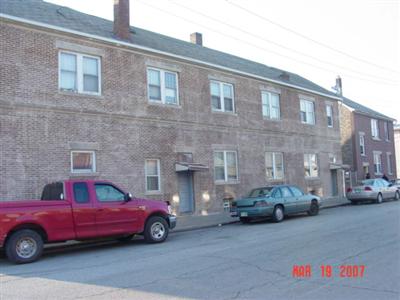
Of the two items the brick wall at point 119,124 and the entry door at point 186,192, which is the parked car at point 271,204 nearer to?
the entry door at point 186,192

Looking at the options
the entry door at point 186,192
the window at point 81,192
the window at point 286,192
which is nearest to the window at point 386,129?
the window at point 286,192

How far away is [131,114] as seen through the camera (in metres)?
17.5

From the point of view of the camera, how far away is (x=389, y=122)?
138ft

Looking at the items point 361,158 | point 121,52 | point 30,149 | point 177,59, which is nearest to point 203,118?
point 177,59

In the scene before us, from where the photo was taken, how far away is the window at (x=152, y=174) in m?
18.0

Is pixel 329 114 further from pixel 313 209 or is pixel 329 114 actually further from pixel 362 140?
pixel 313 209

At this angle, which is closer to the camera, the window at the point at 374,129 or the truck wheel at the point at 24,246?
the truck wheel at the point at 24,246

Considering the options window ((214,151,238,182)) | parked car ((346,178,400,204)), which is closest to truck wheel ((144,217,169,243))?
window ((214,151,238,182))

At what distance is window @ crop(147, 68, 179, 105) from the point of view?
18.6 m

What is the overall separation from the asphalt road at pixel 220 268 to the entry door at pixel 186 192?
6446 millimetres

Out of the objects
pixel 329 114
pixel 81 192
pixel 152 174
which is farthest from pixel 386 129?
pixel 81 192

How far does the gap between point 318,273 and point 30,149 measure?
10.6m

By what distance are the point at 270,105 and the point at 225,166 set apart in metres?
5.65

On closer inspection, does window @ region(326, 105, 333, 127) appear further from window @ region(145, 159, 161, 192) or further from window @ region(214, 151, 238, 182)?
window @ region(145, 159, 161, 192)
